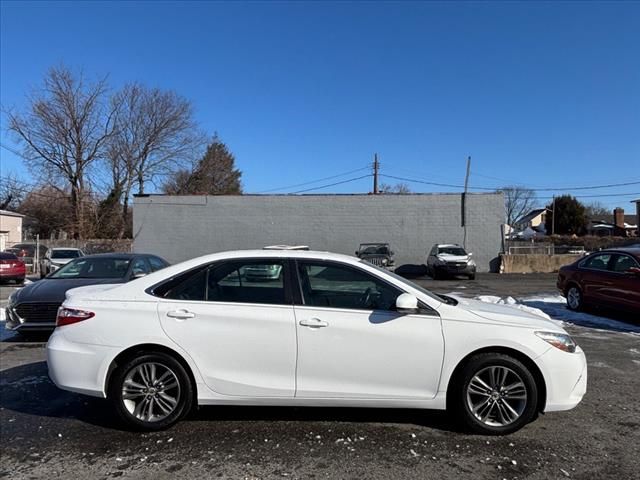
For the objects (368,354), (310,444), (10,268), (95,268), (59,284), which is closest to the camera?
(310,444)

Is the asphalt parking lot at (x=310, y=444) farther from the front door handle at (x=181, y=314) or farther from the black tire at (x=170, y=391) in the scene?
the front door handle at (x=181, y=314)

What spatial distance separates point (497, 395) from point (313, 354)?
1570mm

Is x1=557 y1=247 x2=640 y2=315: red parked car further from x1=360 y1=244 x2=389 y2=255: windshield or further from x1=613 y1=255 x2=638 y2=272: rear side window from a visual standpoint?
x1=360 y1=244 x2=389 y2=255: windshield

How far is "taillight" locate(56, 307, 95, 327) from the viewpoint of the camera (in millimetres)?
4402

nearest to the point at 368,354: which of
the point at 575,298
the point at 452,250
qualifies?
the point at 575,298

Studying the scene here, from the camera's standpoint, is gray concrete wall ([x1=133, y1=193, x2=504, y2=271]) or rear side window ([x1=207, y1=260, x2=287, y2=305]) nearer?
rear side window ([x1=207, y1=260, x2=287, y2=305])

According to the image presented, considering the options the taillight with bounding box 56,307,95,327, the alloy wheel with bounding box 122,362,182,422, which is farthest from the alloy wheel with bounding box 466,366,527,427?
the taillight with bounding box 56,307,95,327

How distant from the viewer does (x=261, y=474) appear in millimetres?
3551

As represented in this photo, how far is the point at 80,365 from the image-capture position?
434 cm

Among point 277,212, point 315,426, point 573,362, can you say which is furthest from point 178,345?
point 277,212

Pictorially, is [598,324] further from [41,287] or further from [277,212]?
[277,212]

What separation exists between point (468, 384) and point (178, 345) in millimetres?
2450

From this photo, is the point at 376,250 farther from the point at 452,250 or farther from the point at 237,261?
the point at 237,261

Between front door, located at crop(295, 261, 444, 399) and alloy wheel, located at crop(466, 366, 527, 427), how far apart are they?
357mm
